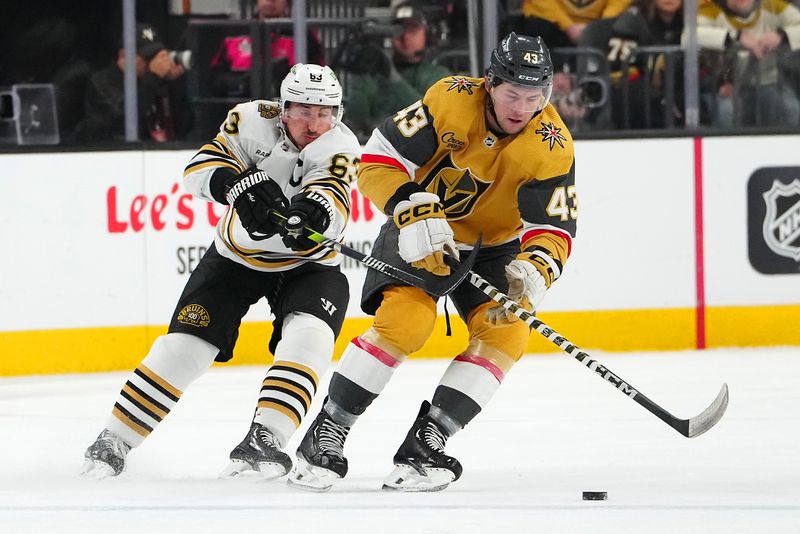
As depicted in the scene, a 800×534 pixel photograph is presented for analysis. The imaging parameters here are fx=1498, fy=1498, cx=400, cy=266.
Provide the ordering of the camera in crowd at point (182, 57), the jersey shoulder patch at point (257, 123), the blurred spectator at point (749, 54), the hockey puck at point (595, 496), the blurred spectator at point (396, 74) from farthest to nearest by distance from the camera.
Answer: the blurred spectator at point (749, 54) < the blurred spectator at point (396, 74) < the camera in crowd at point (182, 57) < the jersey shoulder patch at point (257, 123) < the hockey puck at point (595, 496)

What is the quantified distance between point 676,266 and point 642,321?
274mm

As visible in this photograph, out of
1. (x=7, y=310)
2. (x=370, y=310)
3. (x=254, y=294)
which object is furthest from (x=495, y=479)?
(x=7, y=310)

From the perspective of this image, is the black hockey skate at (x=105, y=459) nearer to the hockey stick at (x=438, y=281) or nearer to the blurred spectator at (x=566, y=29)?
the hockey stick at (x=438, y=281)

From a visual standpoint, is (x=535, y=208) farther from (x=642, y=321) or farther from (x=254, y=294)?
(x=642, y=321)

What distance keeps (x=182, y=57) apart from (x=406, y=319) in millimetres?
3030

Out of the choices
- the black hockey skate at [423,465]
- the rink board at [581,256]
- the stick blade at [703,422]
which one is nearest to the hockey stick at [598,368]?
the stick blade at [703,422]

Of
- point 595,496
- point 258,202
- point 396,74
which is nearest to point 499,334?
point 595,496

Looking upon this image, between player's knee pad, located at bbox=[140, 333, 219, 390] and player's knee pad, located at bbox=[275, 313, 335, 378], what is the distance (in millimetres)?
195

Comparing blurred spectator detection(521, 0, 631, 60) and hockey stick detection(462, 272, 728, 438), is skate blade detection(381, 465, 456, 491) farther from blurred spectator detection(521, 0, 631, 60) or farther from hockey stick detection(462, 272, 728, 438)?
blurred spectator detection(521, 0, 631, 60)

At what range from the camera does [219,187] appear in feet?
12.5

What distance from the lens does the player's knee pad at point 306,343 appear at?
3.80 m

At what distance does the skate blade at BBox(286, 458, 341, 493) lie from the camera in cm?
345

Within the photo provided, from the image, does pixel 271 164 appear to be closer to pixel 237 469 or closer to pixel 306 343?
pixel 306 343

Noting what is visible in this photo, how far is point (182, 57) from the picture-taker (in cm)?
619
